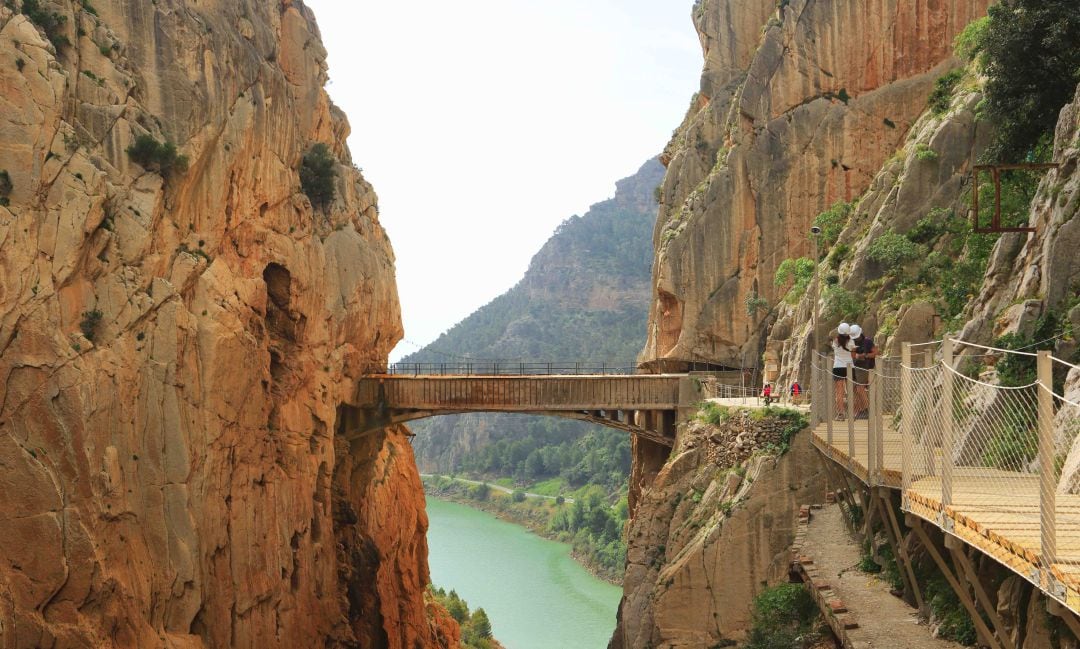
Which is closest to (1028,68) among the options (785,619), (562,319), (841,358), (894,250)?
(894,250)

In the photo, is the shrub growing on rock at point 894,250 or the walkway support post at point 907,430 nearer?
the walkway support post at point 907,430

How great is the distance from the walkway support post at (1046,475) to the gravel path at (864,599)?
157 inches

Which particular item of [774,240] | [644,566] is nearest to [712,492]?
[644,566]

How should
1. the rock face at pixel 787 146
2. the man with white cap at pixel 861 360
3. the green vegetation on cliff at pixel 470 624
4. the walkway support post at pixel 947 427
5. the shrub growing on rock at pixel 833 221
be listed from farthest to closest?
the green vegetation on cliff at pixel 470 624, the rock face at pixel 787 146, the shrub growing on rock at pixel 833 221, the man with white cap at pixel 861 360, the walkway support post at pixel 947 427

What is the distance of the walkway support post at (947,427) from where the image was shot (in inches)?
261

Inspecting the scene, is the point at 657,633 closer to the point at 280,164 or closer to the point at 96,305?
the point at 96,305

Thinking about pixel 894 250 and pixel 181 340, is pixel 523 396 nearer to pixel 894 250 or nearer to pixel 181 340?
pixel 181 340

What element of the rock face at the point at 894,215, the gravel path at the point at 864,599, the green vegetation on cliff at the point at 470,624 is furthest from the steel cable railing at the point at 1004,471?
the green vegetation on cliff at the point at 470,624

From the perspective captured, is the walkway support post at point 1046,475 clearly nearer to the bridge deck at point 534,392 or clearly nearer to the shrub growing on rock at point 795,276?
the bridge deck at point 534,392

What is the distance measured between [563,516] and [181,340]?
53.5 meters

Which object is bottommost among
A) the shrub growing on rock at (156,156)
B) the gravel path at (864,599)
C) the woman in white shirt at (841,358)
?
the gravel path at (864,599)

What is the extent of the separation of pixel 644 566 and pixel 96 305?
527 inches

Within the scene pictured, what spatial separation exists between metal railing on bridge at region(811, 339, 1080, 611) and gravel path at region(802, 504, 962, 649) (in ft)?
4.76

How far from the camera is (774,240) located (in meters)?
38.4
